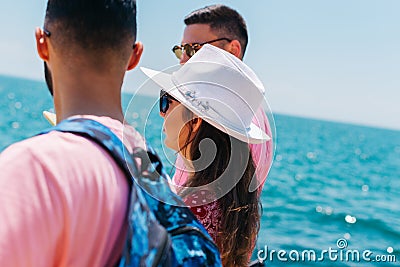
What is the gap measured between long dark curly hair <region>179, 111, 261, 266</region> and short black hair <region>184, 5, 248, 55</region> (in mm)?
1511

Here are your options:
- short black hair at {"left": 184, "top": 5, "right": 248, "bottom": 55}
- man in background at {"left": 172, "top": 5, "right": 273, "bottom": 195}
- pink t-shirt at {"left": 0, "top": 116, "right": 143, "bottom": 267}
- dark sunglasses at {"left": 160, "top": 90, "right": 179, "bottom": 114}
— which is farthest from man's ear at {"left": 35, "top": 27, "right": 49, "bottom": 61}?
short black hair at {"left": 184, "top": 5, "right": 248, "bottom": 55}

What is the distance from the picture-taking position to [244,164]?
2254 millimetres

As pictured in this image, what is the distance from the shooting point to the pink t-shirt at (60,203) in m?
1.09

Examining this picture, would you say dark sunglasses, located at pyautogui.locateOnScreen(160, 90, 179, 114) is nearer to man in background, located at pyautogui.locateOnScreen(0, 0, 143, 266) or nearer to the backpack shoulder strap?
man in background, located at pyautogui.locateOnScreen(0, 0, 143, 266)

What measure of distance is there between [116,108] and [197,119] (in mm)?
838

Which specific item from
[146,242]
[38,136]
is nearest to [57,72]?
[38,136]

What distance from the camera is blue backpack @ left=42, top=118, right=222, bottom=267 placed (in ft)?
3.89

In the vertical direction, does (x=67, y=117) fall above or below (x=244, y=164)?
above

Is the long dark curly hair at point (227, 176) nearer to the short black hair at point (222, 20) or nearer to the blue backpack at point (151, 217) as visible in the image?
the blue backpack at point (151, 217)

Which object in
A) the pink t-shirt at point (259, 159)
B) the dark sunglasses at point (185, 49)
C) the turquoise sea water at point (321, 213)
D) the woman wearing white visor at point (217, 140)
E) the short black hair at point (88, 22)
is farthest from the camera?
the turquoise sea water at point (321, 213)

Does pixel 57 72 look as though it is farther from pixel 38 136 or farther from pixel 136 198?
pixel 136 198

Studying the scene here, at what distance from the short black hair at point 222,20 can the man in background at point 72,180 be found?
2.27 metres

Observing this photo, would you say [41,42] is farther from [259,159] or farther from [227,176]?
[259,159]

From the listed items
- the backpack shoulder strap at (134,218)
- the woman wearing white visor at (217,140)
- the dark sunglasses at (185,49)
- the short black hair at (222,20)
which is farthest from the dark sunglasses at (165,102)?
the short black hair at (222,20)
